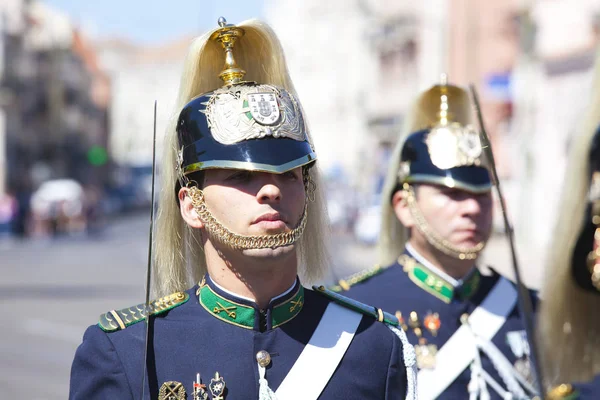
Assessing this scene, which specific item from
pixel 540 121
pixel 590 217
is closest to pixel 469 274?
pixel 590 217

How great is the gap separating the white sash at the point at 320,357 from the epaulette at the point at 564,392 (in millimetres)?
645

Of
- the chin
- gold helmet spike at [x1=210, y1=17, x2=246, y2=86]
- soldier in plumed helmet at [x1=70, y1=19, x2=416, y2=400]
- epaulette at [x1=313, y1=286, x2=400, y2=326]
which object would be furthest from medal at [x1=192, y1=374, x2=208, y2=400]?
gold helmet spike at [x1=210, y1=17, x2=246, y2=86]

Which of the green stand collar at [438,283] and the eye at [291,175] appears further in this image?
the green stand collar at [438,283]

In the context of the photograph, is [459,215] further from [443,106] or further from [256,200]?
[256,200]

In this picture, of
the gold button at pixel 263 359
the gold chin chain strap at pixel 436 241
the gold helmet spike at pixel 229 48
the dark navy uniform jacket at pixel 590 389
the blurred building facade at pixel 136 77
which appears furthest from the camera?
the blurred building facade at pixel 136 77

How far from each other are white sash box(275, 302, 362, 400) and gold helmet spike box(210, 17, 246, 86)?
0.81 m

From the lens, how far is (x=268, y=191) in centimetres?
347

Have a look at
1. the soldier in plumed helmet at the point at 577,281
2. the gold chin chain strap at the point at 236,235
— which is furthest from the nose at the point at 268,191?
the soldier in plumed helmet at the point at 577,281

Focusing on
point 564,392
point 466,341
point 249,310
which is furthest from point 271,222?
point 466,341

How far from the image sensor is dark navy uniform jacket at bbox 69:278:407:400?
3512 mm

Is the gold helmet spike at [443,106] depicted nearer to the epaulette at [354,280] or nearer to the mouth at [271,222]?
the epaulette at [354,280]

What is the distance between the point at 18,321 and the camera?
15.9 m

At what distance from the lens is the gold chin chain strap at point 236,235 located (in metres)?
3.47

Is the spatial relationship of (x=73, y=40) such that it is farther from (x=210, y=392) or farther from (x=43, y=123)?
(x=210, y=392)
